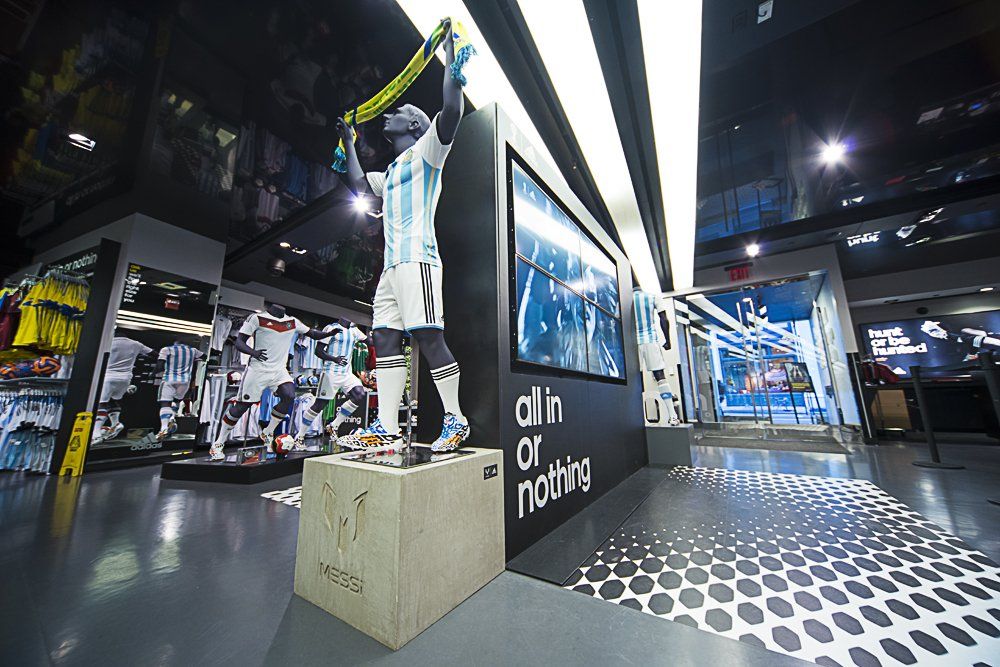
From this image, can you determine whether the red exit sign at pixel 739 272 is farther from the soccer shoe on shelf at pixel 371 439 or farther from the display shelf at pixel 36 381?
the display shelf at pixel 36 381

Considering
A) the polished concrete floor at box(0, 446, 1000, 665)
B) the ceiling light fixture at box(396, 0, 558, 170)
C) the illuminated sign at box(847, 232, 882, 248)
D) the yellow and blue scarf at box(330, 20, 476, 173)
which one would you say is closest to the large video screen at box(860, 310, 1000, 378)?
the illuminated sign at box(847, 232, 882, 248)

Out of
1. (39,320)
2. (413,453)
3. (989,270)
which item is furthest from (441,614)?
(989,270)

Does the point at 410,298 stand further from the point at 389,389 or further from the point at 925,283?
the point at 925,283

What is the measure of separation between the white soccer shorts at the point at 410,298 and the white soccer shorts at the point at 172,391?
497cm

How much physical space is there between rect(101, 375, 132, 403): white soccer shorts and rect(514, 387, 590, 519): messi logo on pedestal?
219 inches

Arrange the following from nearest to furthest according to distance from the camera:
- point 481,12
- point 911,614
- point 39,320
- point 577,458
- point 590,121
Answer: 1. point 911,614
2. point 481,12
3. point 577,458
4. point 590,121
5. point 39,320

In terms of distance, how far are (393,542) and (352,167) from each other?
75.0 inches

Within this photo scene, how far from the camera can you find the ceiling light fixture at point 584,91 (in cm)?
198

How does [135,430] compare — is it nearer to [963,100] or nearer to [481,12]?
[481,12]

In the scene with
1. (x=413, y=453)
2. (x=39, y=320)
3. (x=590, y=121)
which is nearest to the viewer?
(x=413, y=453)

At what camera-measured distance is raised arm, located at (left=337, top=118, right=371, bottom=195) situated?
6.32 feet

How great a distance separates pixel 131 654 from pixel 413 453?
0.94m

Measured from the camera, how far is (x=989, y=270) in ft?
23.8

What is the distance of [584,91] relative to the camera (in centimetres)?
251
